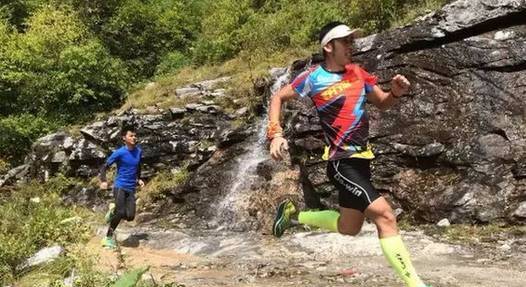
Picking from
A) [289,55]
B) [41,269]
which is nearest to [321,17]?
[289,55]

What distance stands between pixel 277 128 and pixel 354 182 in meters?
0.69

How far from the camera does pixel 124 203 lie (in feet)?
31.0

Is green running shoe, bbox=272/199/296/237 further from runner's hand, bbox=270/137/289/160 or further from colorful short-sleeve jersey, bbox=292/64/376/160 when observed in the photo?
runner's hand, bbox=270/137/289/160

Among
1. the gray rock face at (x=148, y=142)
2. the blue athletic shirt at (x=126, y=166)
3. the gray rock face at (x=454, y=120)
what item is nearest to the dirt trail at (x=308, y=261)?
the blue athletic shirt at (x=126, y=166)

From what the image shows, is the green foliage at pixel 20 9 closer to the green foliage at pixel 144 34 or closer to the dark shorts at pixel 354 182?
the green foliage at pixel 144 34

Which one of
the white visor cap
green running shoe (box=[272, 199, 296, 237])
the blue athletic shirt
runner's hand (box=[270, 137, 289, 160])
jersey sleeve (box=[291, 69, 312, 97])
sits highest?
the white visor cap

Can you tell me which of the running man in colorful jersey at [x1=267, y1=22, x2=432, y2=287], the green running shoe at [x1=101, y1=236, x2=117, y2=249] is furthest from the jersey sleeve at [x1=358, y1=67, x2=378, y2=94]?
the green running shoe at [x1=101, y1=236, x2=117, y2=249]

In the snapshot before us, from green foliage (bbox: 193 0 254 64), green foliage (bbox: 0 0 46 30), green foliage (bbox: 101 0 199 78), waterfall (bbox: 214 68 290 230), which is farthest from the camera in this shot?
green foliage (bbox: 0 0 46 30)

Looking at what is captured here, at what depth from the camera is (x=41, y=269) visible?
5.85 metres

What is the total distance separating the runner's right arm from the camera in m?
4.00

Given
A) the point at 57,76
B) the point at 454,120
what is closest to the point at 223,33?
the point at 57,76

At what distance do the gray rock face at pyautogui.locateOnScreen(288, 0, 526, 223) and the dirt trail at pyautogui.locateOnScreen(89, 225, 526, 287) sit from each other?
1.17 metres

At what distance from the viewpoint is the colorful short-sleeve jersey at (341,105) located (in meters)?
4.18

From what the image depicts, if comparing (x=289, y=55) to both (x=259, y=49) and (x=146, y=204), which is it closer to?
(x=259, y=49)
